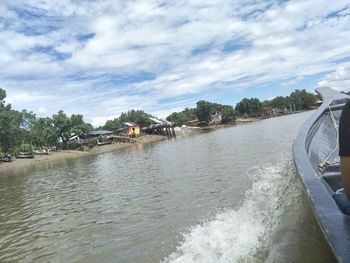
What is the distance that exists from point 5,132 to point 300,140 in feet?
163

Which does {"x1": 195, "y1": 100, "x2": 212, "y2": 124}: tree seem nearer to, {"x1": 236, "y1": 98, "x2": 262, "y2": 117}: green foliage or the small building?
{"x1": 236, "y1": 98, "x2": 262, "y2": 117}: green foliage

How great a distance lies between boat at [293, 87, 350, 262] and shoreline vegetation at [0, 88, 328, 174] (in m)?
39.8

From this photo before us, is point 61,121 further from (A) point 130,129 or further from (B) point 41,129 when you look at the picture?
(A) point 130,129

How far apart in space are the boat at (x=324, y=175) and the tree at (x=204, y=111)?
90389 millimetres

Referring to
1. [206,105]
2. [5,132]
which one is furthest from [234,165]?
[206,105]

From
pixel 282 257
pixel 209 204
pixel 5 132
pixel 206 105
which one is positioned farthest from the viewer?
pixel 206 105

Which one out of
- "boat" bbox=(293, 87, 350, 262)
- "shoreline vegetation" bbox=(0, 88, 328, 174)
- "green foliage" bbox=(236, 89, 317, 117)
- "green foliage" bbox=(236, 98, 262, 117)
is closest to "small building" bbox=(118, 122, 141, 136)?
"shoreline vegetation" bbox=(0, 88, 328, 174)

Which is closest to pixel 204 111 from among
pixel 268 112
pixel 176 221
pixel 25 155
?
pixel 268 112

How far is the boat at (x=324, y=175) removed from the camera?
82.7 inches

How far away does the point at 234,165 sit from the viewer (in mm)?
14758

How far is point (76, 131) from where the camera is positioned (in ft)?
215

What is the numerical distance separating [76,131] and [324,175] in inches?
2553

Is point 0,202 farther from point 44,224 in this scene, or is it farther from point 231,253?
point 231,253

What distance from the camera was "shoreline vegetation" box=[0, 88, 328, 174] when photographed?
49656mm
